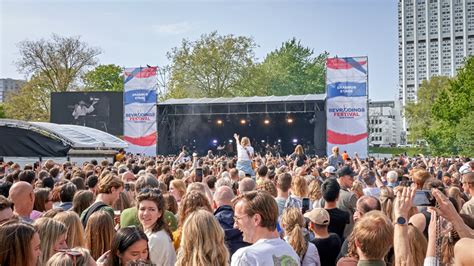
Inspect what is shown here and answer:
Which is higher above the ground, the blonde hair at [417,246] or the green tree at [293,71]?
the green tree at [293,71]

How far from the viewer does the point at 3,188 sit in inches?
251

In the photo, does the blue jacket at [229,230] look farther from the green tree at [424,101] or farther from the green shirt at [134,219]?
the green tree at [424,101]

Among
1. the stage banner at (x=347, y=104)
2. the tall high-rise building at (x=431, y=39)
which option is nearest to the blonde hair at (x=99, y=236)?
the stage banner at (x=347, y=104)

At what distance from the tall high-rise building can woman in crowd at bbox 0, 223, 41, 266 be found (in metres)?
128

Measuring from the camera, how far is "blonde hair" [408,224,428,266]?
3088 millimetres

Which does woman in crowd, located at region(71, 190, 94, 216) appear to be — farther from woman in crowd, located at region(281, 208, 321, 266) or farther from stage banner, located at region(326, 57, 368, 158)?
stage banner, located at region(326, 57, 368, 158)

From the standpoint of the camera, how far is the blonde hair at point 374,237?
2988 millimetres

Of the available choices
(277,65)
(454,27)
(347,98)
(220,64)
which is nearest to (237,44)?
(220,64)

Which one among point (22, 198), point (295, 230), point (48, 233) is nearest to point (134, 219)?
point (48, 233)

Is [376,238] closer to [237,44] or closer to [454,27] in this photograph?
[237,44]

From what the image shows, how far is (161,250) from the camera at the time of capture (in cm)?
365

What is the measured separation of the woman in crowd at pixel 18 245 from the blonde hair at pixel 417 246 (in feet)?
7.74

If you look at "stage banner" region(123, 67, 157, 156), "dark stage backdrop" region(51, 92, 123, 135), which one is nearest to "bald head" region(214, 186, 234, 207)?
"stage banner" region(123, 67, 157, 156)

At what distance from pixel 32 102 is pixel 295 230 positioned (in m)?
44.9
